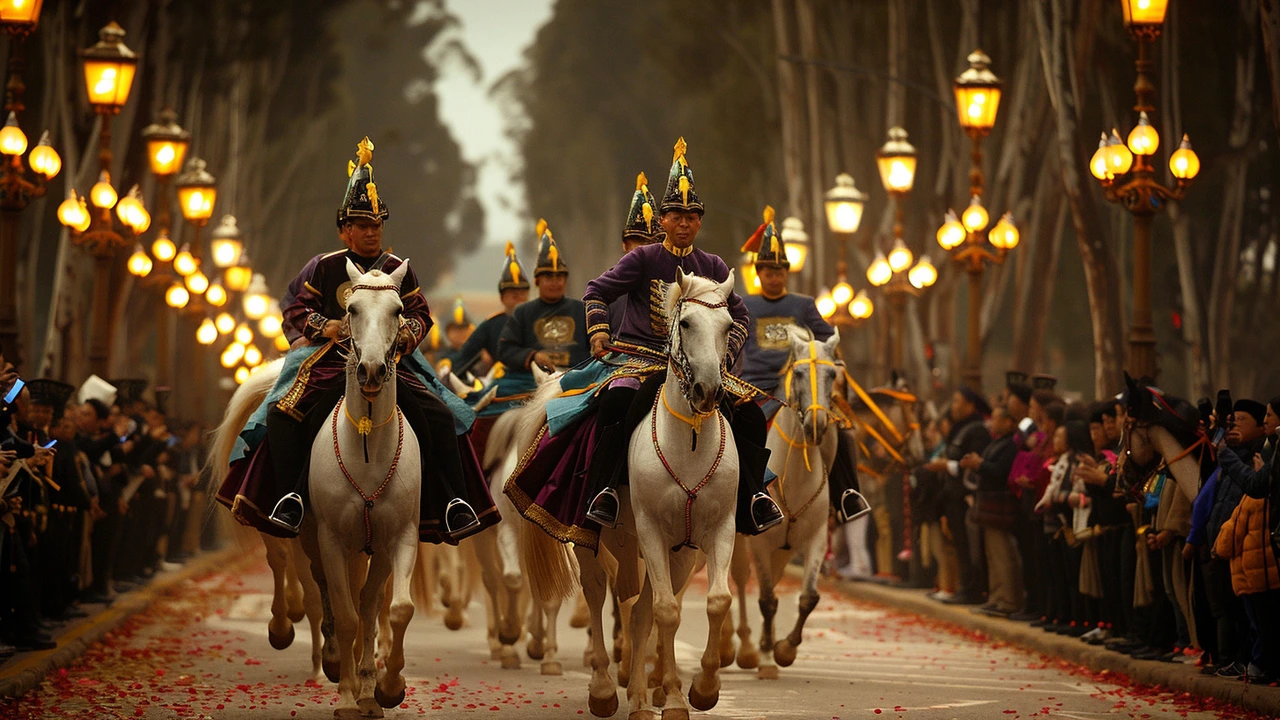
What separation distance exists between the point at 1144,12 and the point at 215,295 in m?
20.4

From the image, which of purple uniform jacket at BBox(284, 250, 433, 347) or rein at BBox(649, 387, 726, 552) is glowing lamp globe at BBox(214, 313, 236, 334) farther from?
rein at BBox(649, 387, 726, 552)

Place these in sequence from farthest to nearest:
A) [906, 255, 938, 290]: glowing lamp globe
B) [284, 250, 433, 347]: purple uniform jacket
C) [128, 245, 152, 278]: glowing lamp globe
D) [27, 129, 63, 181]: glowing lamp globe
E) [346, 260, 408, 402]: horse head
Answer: [128, 245, 152, 278]: glowing lamp globe → [906, 255, 938, 290]: glowing lamp globe → [27, 129, 63, 181]: glowing lamp globe → [284, 250, 433, 347]: purple uniform jacket → [346, 260, 408, 402]: horse head

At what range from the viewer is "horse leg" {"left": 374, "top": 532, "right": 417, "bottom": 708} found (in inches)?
470

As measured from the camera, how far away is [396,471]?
12.3 meters

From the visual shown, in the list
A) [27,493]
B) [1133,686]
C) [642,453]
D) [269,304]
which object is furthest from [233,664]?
[269,304]

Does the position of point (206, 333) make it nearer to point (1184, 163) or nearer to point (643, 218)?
point (1184, 163)

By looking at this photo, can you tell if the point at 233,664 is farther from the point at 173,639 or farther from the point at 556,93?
the point at 556,93

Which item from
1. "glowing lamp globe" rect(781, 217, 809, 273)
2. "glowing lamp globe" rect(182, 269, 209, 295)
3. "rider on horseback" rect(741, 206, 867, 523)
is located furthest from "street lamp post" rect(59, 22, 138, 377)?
"glowing lamp globe" rect(781, 217, 809, 273)

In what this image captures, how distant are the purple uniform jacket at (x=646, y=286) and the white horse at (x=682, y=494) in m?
1.00

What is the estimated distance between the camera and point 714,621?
11883mm

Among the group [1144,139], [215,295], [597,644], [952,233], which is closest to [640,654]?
[597,644]

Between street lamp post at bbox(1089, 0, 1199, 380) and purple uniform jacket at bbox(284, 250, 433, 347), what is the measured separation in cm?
798

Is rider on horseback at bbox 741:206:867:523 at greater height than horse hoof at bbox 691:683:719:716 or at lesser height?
greater

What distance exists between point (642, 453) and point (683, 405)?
50cm
